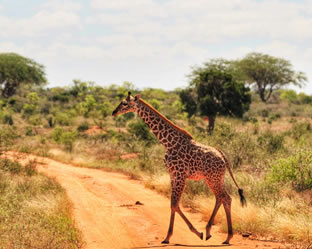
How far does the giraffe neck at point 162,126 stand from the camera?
8602mm

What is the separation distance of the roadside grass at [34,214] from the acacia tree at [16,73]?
48.2 meters

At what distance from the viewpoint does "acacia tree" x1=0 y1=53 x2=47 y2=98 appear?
2387 inches

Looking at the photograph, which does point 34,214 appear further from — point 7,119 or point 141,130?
point 7,119

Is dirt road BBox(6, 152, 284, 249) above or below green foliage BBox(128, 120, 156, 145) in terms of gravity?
below

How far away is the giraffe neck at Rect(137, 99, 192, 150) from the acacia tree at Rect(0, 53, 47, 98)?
55505 mm

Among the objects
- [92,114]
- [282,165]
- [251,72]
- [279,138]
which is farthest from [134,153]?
[251,72]

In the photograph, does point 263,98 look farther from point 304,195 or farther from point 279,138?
point 304,195

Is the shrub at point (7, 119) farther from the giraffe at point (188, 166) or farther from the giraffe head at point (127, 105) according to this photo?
the giraffe at point (188, 166)

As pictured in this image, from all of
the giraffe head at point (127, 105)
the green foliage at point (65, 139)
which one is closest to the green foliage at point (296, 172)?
the giraffe head at point (127, 105)

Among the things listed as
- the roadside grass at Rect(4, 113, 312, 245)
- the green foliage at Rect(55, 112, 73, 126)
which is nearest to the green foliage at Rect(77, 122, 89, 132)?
the green foliage at Rect(55, 112, 73, 126)

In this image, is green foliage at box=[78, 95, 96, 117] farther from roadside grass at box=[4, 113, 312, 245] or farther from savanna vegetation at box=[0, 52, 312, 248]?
roadside grass at box=[4, 113, 312, 245]

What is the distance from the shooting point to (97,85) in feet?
227

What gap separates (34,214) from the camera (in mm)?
10070

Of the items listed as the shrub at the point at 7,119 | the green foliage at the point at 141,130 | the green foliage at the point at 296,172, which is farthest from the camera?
the shrub at the point at 7,119
